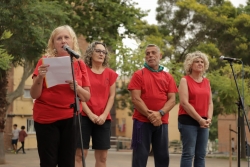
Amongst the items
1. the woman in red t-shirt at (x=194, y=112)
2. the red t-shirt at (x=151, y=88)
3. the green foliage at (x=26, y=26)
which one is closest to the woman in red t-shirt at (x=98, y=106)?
the red t-shirt at (x=151, y=88)

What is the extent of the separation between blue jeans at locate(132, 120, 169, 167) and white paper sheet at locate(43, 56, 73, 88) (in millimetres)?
2312

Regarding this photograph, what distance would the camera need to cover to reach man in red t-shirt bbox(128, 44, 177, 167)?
737 cm

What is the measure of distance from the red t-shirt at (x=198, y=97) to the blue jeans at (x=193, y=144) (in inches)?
10.2

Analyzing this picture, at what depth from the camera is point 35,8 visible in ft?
55.5

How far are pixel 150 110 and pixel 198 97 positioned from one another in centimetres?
111

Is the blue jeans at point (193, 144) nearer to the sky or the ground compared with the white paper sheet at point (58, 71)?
nearer to the ground

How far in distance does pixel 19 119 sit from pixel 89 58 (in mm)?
34322

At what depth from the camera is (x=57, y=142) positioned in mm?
5363

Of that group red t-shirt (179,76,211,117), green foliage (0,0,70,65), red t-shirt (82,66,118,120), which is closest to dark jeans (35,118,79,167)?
red t-shirt (82,66,118,120)

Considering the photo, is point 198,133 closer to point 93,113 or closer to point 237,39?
point 93,113

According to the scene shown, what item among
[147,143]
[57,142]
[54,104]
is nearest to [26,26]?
[147,143]

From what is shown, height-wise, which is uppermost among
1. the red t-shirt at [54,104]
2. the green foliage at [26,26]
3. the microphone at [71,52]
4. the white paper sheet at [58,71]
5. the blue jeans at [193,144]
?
the green foliage at [26,26]

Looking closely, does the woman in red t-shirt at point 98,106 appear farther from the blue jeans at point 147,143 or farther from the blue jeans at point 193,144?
the blue jeans at point 193,144

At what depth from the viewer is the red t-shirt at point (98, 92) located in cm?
715
